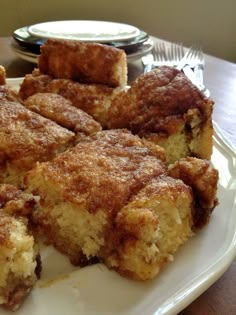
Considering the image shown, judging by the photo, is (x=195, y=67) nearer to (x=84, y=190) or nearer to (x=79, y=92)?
(x=79, y=92)

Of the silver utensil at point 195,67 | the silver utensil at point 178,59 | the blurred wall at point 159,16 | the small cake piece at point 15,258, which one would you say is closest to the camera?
the small cake piece at point 15,258

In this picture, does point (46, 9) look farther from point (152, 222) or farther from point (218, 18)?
point (152, 222)

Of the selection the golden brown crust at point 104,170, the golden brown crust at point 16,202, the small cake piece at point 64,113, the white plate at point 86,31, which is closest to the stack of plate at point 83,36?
the white plate at point 86,31

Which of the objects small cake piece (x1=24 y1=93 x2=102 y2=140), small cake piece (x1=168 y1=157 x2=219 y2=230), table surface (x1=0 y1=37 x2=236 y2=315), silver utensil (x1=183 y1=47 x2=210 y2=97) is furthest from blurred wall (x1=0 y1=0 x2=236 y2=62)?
small cake piece (x1=168 y1=157 x2=219 y2=230)

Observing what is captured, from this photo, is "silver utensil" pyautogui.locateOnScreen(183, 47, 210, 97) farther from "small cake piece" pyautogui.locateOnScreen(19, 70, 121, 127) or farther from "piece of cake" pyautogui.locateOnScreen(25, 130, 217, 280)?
"piece of cake" pyautogui.locateOnScreen(25, 130, 217, 280)

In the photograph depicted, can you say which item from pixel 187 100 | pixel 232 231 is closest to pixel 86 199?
pixel 232 231

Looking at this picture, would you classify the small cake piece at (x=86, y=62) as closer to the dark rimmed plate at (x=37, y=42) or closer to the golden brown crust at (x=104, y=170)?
the golden brown crust at (x=104, y=170)
